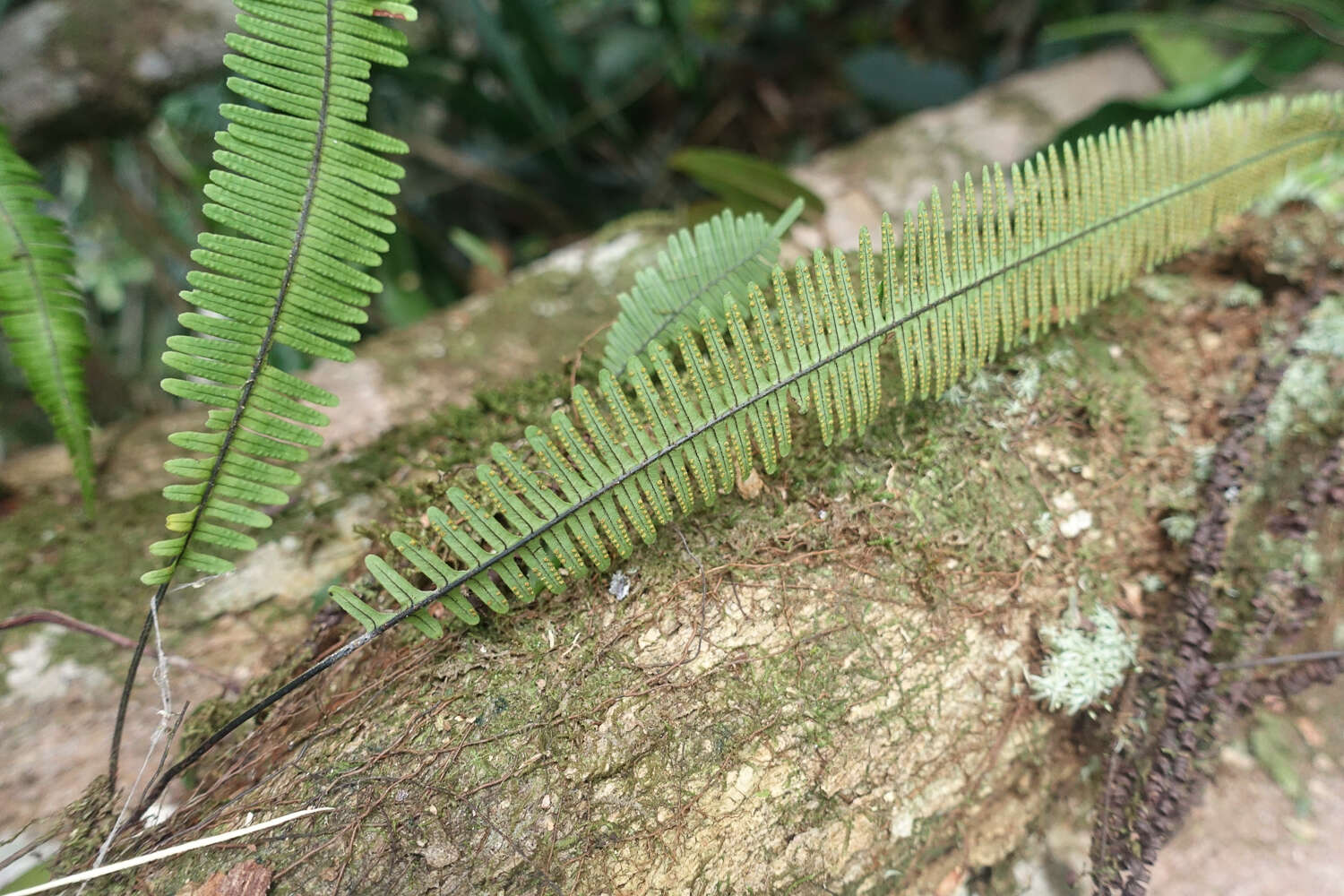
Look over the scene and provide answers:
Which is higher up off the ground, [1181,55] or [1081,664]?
[1181,55]

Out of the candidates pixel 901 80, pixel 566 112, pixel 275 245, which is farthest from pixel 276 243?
pixel 901 80

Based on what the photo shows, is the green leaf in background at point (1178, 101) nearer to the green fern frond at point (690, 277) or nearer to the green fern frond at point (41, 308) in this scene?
the green fern frond at point (690, 277)

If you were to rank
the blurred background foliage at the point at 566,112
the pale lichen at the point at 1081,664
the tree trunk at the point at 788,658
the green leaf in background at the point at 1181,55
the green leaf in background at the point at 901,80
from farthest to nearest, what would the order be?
the green leaf in background at the point at 901,80 < the blurred background foliage at the point at 566,112 < the green leaf in background at the point at 1181,55 < the pale lichen at the point at 1081,664 < the tree trunk at the point at 788,658

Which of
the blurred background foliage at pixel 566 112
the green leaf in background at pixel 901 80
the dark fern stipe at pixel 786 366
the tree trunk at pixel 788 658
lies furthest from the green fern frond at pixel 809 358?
the green leaf in background at pixel 901 80

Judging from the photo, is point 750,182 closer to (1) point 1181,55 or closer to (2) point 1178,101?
(2) point 1178,101

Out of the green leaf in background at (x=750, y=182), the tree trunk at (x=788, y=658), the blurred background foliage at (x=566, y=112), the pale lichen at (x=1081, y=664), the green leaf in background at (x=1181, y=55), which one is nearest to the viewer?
the tree trunk at (x=788, y=658)

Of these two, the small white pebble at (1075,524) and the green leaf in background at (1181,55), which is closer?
the small white pebble at (1075,524)

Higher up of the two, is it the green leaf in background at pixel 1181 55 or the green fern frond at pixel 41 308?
the green fern frond at pixel 41 308
